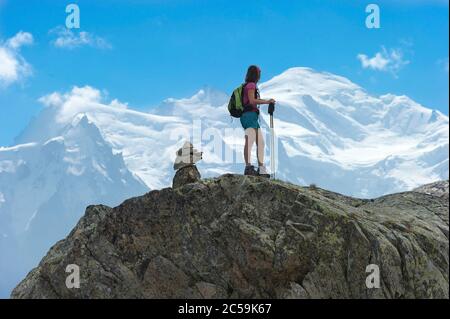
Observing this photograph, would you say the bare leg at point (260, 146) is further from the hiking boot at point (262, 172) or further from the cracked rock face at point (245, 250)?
the cracked rock face at point (245, 250)

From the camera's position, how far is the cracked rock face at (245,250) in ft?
62.0

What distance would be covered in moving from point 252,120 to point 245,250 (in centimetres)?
496

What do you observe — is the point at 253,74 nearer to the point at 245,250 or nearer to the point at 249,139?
the point at 249,139

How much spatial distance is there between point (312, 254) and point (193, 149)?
22.9 ft

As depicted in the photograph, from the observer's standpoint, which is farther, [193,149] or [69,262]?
[193,149]

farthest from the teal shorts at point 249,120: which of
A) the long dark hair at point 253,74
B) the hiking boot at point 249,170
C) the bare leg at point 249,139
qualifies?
the hiking boot at point 249,170

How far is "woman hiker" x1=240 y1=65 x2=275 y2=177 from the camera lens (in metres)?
22.3

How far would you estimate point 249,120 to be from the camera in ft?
73.8

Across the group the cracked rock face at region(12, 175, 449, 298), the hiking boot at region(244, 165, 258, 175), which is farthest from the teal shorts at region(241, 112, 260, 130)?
the cracked rock face at region(12, 175, 449, 298)

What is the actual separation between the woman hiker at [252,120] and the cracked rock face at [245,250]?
1.68 meters

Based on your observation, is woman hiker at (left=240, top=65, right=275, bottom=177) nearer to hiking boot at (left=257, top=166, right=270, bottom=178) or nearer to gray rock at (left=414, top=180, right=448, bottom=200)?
hiking boot at (left=257, top=166, right=270, bottom=178)
